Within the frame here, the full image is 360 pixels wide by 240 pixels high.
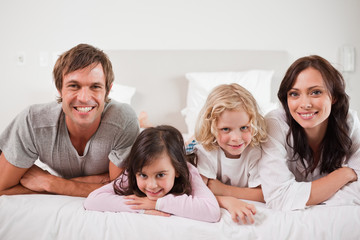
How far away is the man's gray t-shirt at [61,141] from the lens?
1.26 metres

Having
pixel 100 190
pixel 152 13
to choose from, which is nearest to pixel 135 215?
pixel 100 190

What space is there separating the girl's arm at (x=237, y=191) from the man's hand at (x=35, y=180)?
697 mm

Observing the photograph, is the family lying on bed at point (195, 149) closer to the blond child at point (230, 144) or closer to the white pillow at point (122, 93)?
the blond child at point (230, 144)

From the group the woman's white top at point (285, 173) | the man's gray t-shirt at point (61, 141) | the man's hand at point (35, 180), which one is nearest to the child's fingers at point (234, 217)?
the woman's white top at point (285, 173)

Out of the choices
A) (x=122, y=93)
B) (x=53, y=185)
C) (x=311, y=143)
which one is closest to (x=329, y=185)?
(x=311, y=143)

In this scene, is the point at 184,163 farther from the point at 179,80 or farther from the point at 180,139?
the point at 179,80

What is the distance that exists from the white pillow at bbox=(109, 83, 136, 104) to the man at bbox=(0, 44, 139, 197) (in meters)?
1.06

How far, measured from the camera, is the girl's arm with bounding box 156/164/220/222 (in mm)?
1062

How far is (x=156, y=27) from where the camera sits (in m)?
2.77

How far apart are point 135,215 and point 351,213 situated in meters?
0.74

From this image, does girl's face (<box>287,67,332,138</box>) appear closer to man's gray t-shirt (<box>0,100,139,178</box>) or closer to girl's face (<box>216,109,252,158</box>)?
girl's face (<box>216,109,252,158</box>)

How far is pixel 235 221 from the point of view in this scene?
41.6 inches

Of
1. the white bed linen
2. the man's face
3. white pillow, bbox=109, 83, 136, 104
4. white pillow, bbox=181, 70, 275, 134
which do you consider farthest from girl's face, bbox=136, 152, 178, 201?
white pillow, bbox=109, 83, 136, 104

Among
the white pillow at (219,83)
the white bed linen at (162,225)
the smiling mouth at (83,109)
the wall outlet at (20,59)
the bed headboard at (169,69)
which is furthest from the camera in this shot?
the wall outlet at (20,59)
